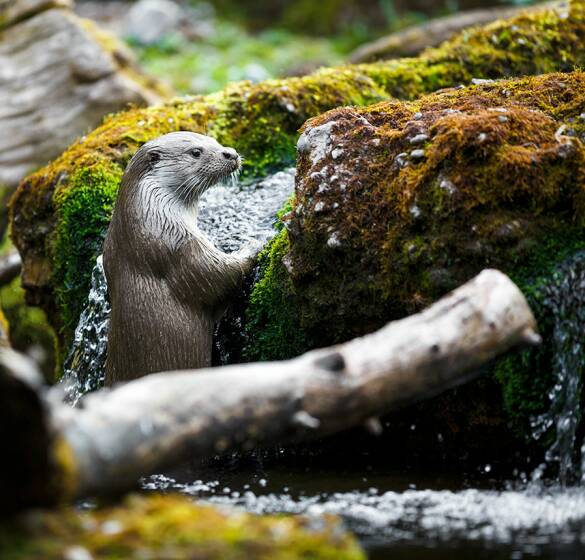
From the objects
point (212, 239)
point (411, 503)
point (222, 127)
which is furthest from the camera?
point (222, 127)

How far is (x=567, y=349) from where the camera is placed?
464 centimetres

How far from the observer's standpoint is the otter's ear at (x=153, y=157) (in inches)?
239

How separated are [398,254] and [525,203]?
755 mm

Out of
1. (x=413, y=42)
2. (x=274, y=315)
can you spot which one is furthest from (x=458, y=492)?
(x=413, y=42)

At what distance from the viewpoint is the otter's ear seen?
19.9ft

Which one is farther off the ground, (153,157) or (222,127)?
(153,157)

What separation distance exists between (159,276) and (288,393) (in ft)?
8.05

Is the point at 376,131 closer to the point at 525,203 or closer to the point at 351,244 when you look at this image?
the point at 351,244

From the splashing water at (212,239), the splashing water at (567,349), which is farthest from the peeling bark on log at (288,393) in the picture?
the splashing water at (212,239)

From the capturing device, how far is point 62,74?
11.9 metres

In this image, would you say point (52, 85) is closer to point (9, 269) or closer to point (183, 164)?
point (9, 269)

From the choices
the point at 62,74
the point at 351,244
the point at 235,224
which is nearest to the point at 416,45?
the point at 62,74

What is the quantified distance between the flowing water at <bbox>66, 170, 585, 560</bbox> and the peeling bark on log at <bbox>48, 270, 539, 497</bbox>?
1.89 feet

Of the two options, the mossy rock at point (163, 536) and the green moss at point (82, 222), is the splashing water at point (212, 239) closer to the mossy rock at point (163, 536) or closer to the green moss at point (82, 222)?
the green moss at point (82, 222)
